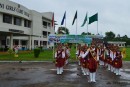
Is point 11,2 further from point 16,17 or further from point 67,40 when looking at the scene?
point 67,40

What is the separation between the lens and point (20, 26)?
59594 millimetres

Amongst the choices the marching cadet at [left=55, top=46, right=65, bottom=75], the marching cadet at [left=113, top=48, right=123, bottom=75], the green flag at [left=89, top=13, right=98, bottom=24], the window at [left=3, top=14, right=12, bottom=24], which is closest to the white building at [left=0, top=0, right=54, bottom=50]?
the window at [left=3, top=14, right=12, bottom=24]

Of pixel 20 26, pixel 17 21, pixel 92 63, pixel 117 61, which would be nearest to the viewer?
pixel 92 63

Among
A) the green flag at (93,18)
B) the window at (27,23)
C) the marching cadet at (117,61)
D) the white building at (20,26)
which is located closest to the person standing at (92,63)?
the marching cadet at (117,61)

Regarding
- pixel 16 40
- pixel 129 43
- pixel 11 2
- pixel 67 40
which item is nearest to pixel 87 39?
pixel 67 40

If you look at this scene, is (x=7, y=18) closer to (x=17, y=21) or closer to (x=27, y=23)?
(x=17, y=21)

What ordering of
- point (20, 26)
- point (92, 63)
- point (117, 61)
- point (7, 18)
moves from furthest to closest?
1. point (20, 26)
2. point (7, 18)
3. point (117, 61)
4. point (92, 63)

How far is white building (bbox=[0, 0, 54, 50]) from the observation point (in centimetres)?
5188

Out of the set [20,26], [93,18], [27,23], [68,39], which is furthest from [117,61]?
[27,23]

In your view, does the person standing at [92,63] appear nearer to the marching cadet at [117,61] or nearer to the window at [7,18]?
the marching cadet at [117,61]

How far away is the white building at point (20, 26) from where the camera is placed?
51875 millimetres

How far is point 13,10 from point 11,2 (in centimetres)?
221

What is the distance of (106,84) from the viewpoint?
1390 cm

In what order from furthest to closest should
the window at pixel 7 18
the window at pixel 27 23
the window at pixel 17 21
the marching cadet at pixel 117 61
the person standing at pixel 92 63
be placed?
1. the window at pixel 27 23
2. the window at pixel 17 21
3. the window at pixel 7 18
4. the marching cadet at pixel 117 61
5. the person standing at pixel 92 63
